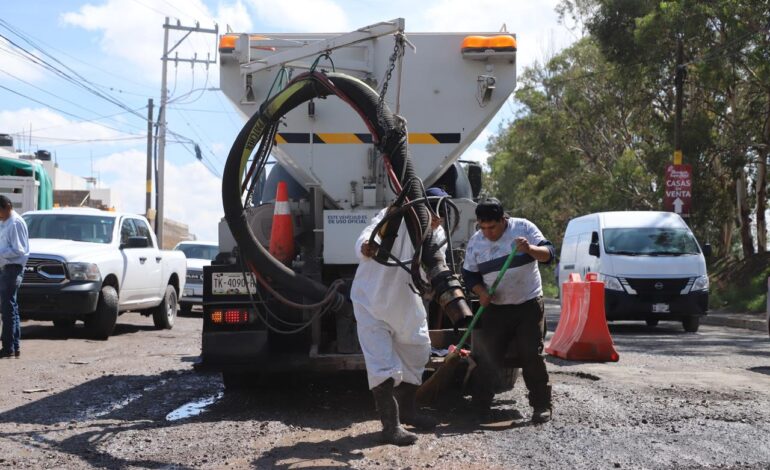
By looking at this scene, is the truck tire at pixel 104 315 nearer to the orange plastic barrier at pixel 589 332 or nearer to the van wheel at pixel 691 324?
the orange plastic barrier at pixel 589 332

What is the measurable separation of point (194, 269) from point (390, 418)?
14588 millimetres

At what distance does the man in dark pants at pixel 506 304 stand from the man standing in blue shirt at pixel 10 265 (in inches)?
226

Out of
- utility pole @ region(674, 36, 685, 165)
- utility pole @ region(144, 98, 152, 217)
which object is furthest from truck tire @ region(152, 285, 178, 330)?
utility pole @ region(144, 98, 152, 217)

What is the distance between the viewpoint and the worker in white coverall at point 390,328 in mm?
6020

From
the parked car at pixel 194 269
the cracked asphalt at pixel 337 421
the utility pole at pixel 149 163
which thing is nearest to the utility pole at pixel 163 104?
the utility pole at pixel 149 163

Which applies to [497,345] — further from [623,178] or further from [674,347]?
[623,178]

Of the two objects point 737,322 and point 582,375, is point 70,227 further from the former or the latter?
point 737,322

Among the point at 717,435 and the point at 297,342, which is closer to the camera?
the point at 717,435

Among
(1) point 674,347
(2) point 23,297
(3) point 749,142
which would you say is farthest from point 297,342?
(3) point 749,142

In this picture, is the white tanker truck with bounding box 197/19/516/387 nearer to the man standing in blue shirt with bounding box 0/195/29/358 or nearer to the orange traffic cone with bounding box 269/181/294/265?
the orange traffic cone with bounding box 269/181/294/265

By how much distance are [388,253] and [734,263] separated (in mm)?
25277

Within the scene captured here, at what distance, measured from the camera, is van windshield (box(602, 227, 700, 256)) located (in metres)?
16.4

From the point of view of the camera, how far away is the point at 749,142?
87.4ft

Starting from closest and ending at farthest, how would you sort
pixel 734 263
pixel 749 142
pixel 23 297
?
pixel 23 297 → pixel 749 142 → pixel 734 263
